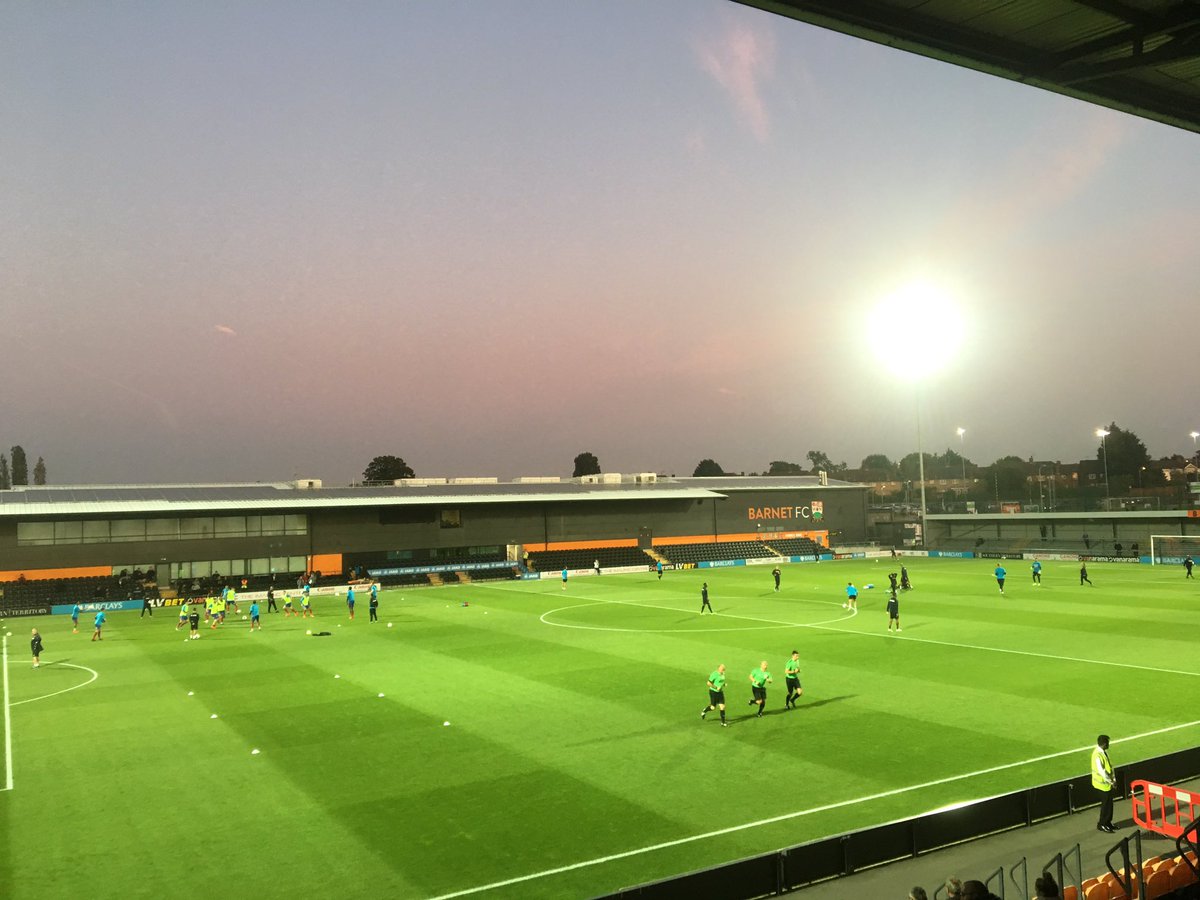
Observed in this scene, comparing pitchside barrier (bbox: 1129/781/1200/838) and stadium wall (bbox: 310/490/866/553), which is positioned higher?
Answer: stadium wall (bbox: 310/490/866/553)

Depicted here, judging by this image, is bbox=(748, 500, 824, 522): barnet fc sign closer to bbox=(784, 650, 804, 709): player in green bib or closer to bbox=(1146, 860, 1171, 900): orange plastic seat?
bbox=(784, 650, 804, 709): player in green bib

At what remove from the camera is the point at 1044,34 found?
11.7 m

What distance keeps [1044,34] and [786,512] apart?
9028cm

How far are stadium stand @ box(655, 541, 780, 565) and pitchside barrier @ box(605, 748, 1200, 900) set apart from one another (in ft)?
235

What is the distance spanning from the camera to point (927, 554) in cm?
9362

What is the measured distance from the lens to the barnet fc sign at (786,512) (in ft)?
320

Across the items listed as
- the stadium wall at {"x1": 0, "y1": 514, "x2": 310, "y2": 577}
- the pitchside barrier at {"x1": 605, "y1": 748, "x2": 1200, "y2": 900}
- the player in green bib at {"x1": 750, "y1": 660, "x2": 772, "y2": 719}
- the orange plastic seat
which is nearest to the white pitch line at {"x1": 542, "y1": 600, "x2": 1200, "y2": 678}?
the player in green bib at {"x1": 750, "y1": 660, "x2": 772, "y2": 719}

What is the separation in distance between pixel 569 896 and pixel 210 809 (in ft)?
27.5

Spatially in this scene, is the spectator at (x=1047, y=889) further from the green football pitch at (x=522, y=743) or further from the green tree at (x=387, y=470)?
the green tree at (x=387, y=470)

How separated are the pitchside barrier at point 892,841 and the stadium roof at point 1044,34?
11.4 metres

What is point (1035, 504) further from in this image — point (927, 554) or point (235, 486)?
point (235, 486)

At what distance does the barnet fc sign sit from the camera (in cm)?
9744

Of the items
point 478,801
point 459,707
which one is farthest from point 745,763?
point 459,707

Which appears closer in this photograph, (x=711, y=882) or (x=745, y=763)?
(x=711, y=882)
